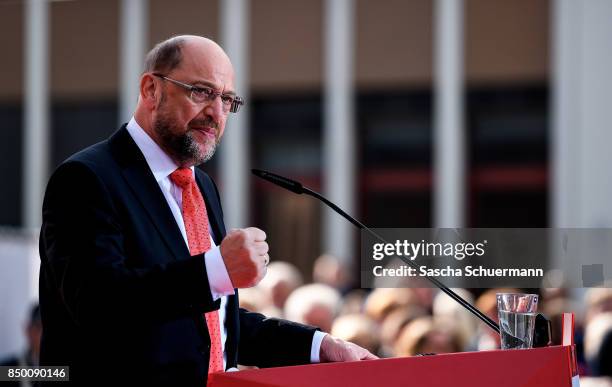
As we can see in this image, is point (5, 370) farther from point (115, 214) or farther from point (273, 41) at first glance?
point (273, 41)

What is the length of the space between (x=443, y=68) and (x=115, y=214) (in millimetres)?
11875

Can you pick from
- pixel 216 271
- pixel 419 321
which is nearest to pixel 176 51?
pixel 216 271

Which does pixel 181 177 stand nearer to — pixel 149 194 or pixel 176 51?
pixel 149 194

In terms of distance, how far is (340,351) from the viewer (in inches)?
106

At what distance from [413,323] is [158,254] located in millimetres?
3534

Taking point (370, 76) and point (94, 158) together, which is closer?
point (94, 158)

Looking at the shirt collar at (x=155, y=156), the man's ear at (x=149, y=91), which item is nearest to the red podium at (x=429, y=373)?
the shirt collar at (x=155, y=156)

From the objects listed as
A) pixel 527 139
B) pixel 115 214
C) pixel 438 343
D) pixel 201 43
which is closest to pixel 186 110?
pixel 201 43

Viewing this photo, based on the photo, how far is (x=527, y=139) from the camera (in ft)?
44.5

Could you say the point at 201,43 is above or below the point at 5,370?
above

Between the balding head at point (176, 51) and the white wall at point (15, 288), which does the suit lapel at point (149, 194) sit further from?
the white wall at point (15, 288)

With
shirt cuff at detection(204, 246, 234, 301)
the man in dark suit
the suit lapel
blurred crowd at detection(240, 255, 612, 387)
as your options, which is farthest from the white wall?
shirt cuff at detection(204, 246, 234, 301)

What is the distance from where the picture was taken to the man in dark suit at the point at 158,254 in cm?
227

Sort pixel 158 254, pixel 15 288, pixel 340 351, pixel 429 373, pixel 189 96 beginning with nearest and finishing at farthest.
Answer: pixel 429 373
pixel 158 254
pixel 189 96
pixel 340 351
pixel 15 288
